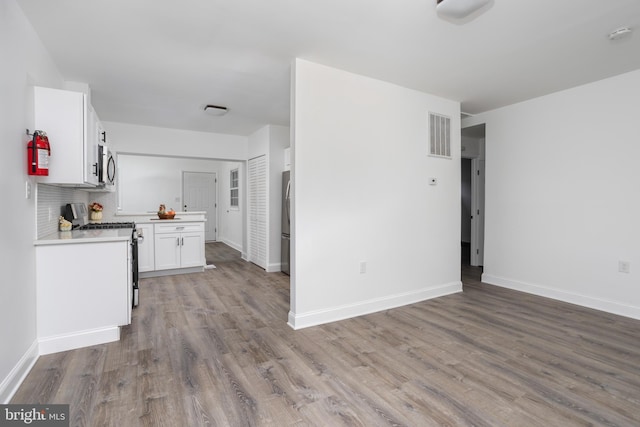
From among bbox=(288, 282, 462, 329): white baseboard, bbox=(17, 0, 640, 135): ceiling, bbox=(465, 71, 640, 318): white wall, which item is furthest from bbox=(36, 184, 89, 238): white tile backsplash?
bbox=(465, 71, 640, 318): white wall

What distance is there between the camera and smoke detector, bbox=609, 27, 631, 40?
8.22ft

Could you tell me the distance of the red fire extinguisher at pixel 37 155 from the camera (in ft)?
7.33

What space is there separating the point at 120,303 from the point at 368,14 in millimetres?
3055

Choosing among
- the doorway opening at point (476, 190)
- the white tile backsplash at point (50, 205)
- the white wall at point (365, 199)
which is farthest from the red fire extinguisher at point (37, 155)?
the doorway opening at point (476, 190)

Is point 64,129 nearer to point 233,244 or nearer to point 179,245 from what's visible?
point 179,245

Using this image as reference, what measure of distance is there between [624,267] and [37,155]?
5.53 m

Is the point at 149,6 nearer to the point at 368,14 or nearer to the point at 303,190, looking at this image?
the point at 368,14

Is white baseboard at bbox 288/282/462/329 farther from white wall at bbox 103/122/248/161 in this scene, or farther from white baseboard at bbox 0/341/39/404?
white wall at bbox 103/122/248/161

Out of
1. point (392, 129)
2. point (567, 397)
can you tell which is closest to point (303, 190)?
point (392, 129)

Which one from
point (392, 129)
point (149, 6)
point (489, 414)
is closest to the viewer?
point (489, 414)

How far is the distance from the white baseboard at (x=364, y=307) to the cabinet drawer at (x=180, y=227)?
305 centimetres

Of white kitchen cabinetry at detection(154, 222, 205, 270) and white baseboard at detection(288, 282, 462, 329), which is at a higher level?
white kitchen cabinetry at detection(154, 222, 205, 270)

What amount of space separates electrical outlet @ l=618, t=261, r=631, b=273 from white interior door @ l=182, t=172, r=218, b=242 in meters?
8.47

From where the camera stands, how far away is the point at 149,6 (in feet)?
7.25
